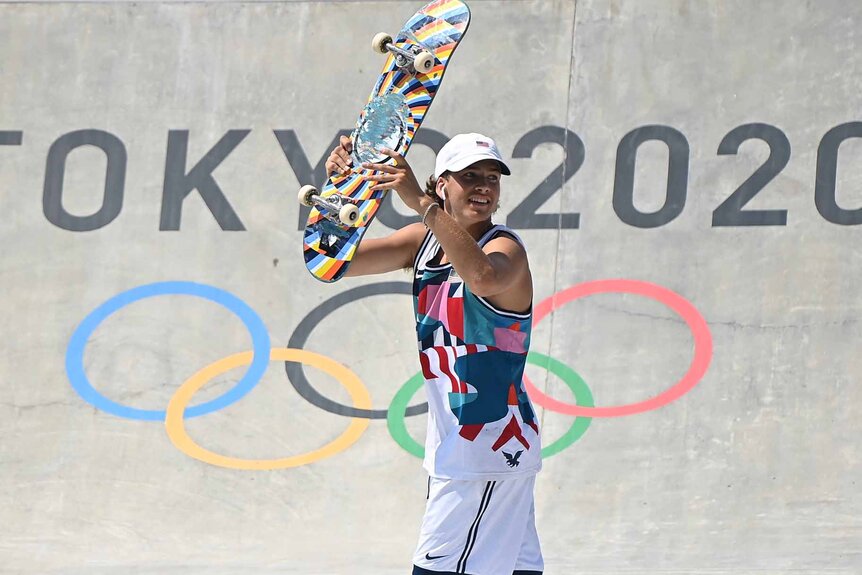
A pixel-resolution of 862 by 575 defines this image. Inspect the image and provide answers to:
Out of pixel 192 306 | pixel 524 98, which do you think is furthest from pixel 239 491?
pixel 524 98

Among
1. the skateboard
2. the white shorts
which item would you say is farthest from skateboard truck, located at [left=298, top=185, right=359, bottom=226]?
the white shorts

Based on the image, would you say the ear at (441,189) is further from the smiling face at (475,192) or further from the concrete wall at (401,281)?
the concrete wall at (401,281)

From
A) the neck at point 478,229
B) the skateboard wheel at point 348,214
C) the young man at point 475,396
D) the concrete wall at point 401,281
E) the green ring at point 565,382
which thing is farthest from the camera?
the green ring at point 565,382

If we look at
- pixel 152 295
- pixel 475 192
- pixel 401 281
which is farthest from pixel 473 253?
pixel 152 295

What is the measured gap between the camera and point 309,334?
6648mm

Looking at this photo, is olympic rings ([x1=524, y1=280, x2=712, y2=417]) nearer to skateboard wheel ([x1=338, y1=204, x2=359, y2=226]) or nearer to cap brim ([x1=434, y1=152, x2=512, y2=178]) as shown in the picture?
skateboard wheel ([x1=338, y1=204, x2=359, y2=226])

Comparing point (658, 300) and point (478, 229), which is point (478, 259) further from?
point (658, 300)

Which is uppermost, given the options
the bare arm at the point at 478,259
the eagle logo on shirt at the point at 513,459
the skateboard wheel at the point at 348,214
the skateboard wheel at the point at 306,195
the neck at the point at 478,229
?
the skateboard wheel at the point at 306,195

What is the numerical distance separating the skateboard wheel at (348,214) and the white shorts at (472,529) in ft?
2.80

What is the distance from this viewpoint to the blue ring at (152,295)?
21.6 ft

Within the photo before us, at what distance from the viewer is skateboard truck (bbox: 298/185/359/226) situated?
3866 millimetres

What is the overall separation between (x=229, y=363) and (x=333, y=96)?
1648mm

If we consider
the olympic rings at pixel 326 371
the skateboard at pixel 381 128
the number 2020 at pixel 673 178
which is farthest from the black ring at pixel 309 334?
the skateboard at pixel 381 128

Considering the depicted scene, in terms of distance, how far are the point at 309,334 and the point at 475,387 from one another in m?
3.14
